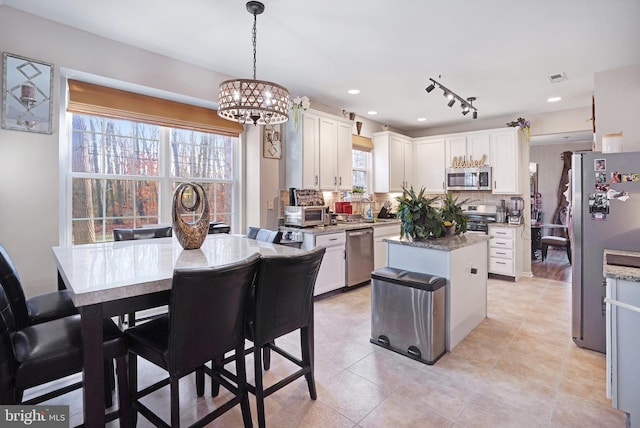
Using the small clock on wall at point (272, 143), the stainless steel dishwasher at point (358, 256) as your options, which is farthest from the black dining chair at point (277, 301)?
the small clock on wall at point (272, 143)

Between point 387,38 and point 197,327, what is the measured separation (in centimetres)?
275

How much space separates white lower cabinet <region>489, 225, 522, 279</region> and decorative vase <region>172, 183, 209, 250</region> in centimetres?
447

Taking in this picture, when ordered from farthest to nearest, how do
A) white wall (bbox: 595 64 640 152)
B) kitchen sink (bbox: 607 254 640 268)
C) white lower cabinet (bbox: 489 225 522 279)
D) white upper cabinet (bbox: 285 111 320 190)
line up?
white lower cabinet (bbox: 489 225 522 279) < white upper cabinet (bbox: 285 111 320 190) < white wall (bbox: 595 64 640 152) < kitchen sink (bbox: 607 254 640 268)

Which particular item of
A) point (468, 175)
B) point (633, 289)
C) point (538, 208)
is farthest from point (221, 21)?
point (538, 208)

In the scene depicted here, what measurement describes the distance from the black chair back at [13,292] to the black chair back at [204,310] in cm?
96

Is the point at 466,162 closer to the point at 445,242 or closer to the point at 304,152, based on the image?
the point at 304,152

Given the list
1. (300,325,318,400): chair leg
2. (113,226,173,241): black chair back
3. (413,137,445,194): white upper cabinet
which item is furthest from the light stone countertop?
(413,137,445,194): white upper cabinet

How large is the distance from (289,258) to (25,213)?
227 cm

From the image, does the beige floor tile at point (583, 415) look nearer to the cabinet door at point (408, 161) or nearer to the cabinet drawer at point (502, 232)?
the cabinet drawer at point (502, 232)

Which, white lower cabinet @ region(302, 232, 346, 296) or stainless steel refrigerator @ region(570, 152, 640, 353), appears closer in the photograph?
stainless steel refrigerator @ region(570, 152, 640, 353)

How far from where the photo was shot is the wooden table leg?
134 cm

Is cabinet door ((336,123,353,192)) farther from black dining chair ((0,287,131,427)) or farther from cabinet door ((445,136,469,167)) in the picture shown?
black dining chair ((0,287,131,427))

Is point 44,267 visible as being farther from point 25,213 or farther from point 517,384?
point 517,384

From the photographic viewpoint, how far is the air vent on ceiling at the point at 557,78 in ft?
12.3
